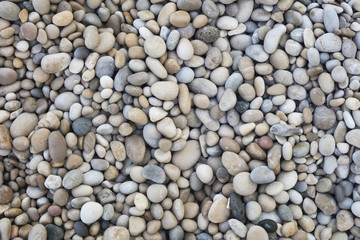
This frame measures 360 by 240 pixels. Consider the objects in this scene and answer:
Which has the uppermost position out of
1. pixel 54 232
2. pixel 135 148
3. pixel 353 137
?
pixel 353 137

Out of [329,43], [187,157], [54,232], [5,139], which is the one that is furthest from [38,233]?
[329,43]

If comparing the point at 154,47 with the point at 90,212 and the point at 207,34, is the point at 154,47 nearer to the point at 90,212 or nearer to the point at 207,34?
the point at 207,34

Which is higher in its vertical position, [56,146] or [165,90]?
[165,90]

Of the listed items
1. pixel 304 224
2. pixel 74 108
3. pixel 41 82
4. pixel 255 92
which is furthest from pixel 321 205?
pixel 41 82

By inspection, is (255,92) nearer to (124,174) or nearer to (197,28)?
(197,28)

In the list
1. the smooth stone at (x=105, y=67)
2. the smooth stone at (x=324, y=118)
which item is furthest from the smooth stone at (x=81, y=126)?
the smooth stone at (x=324, y=118)

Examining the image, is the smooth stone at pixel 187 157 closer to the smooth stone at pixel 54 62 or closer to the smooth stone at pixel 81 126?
the smooth stone at pixel 81 126
